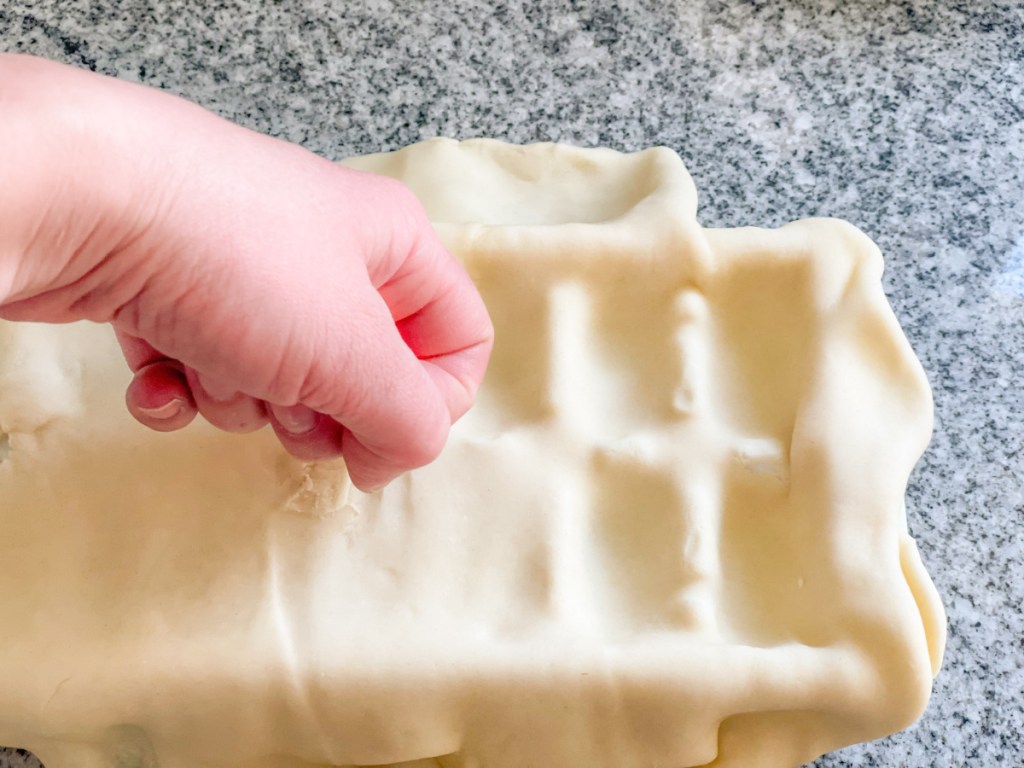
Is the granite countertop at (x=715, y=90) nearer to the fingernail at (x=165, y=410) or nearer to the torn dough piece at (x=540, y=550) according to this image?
the torn dough piece at (x=540, y=550)

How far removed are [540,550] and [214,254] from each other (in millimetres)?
259

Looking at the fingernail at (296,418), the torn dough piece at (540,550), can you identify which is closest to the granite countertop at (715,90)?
the torn dough piece at (540,550)

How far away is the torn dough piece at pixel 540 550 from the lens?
1.64 ft

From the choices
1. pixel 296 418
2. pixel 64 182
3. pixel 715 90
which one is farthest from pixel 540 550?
pixel 715 90

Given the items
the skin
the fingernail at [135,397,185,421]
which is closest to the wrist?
the skin

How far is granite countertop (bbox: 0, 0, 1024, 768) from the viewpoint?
0.81 m

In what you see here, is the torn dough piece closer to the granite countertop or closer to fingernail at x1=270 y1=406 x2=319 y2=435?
fingernail at x1=270 y1=406 x2=319 y2=435

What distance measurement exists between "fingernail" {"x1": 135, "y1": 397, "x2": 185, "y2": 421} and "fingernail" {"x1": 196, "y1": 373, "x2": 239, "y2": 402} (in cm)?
2

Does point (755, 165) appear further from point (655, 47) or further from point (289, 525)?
point (289, 525)

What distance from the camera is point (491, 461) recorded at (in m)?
0.55

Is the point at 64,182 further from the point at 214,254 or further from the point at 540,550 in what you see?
the point at 540,550

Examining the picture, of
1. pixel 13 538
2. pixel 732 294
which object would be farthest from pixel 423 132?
pixel 13 538

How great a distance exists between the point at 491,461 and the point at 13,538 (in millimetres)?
276

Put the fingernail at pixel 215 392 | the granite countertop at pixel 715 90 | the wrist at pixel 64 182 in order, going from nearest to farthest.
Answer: the wrist at pixel 64 182 → the fingernail at pixel 215 392 → the granite countertop at pixel 715 90
